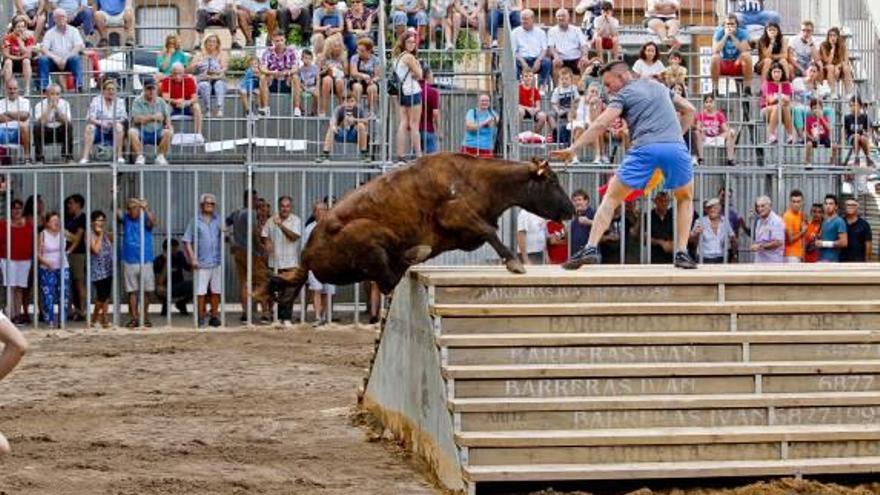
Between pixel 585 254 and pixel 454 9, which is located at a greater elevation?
pixel 454 9

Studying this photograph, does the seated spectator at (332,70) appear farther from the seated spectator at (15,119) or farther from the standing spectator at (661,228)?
the standing spectator at (661,228)

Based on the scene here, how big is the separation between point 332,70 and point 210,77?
1.72 meters

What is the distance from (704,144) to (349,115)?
181 inches

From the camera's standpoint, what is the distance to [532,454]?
11.1 metres

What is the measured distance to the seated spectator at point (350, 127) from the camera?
23562mm

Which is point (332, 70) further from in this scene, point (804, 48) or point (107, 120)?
point (804, 48)

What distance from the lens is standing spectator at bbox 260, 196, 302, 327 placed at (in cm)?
2350

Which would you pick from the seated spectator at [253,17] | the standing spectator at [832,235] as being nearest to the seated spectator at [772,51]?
the standing spectator at [832,235]

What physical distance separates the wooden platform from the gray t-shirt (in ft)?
5.15

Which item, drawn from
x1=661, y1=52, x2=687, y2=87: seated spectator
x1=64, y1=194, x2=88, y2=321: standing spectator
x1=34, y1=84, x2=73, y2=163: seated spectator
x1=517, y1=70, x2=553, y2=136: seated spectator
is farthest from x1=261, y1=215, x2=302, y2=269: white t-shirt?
x1=661, y1=52, x2=687, y2=87: seated spectator

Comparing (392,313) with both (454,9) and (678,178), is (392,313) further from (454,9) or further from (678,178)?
(454,9)

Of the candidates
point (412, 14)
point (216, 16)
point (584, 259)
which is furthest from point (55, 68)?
point (584, 259)

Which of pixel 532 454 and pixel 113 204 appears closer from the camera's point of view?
pixel 532 454

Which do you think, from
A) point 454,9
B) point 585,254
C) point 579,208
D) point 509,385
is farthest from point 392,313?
point 454,9
